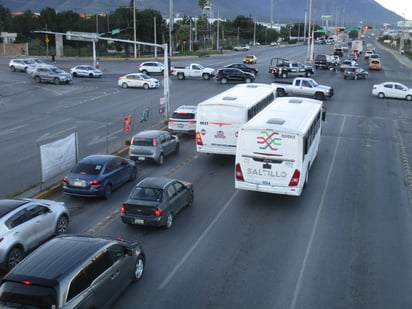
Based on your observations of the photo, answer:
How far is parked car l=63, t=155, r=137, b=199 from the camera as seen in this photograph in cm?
1833

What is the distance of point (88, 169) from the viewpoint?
1888 cm

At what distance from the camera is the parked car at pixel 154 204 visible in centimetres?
1542

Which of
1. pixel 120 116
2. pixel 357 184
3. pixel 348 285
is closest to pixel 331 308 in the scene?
pixel 348 285

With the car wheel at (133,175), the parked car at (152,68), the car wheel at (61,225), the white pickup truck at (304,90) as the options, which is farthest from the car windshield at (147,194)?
the parked car at (152,68)

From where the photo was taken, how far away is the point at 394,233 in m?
15.9

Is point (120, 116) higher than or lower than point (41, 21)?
lower

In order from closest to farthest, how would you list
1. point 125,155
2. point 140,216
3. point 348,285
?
point 348,285, point 140,216, point 125,155

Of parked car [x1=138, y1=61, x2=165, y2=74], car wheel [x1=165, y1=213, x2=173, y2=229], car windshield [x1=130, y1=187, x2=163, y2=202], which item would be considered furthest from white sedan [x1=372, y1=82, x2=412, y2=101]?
car windshield [x1=130, y1=187, x2=163, y2=202]

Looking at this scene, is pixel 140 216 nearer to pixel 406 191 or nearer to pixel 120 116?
pixel 406 191

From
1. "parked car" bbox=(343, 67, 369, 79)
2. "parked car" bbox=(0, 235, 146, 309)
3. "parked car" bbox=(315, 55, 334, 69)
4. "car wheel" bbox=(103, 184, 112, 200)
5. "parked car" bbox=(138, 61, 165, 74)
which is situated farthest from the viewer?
"parked car" bbox=(315, 55, 334, 69)

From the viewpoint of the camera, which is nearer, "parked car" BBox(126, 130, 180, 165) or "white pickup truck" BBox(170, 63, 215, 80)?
"parked car" BBox(126, 130, 180, 165)

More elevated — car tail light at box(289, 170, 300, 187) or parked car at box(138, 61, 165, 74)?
parked car at box(138, 61, 165, 74)

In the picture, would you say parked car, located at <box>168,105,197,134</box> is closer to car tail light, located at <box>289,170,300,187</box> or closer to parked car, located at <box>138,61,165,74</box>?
car tail light, located at <box>289,170,300,187</box>

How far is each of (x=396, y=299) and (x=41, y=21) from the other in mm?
105998
